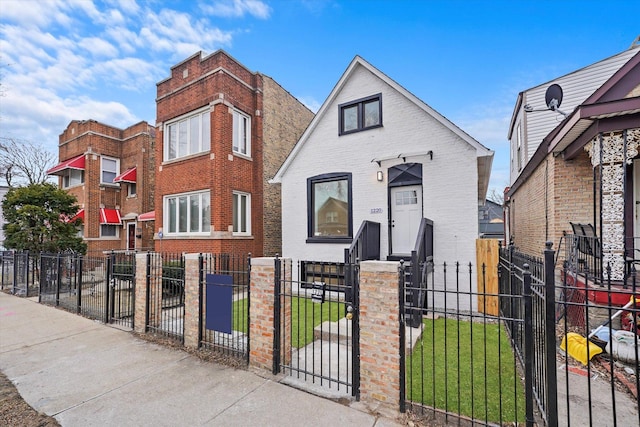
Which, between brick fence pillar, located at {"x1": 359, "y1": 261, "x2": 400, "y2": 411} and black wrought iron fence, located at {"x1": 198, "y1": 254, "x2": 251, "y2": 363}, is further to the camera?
black wrought iron fence, located at {"x1": 198, "y1": 254, "x2": 251, "y2": 363}

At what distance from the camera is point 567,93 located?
10.6 meters

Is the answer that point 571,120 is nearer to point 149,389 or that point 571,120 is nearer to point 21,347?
point 149,389

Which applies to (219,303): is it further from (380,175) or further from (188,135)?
(188,135)

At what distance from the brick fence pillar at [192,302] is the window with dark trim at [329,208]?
521cm

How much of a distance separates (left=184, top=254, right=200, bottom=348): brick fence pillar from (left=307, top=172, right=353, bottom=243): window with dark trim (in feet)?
17.1

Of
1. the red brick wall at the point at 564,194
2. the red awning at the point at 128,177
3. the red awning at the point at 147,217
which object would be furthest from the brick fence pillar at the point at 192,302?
the red awning at the point at 128,177

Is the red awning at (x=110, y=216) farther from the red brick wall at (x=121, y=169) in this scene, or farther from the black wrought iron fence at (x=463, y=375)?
the black wrought iron fence at (x=463, y=375)

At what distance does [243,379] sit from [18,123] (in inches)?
1352

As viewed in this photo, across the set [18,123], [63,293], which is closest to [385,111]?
[63,293]

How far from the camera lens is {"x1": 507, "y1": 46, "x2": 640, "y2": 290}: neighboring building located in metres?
5.48

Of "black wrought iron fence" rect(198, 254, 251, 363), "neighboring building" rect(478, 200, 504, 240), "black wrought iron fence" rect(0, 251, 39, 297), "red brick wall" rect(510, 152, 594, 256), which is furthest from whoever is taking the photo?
"neighboring building" rect(478, 200, 504, 240)

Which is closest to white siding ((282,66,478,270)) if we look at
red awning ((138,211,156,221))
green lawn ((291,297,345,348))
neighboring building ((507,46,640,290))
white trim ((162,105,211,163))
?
neighboring building ((507,46,640,290))

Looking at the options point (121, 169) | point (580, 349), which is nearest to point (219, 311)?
point (580, 349)

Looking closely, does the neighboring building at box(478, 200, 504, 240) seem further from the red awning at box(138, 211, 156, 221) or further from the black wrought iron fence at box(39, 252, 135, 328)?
the black wrought iron fence at box(39, 252, 135, 328)
